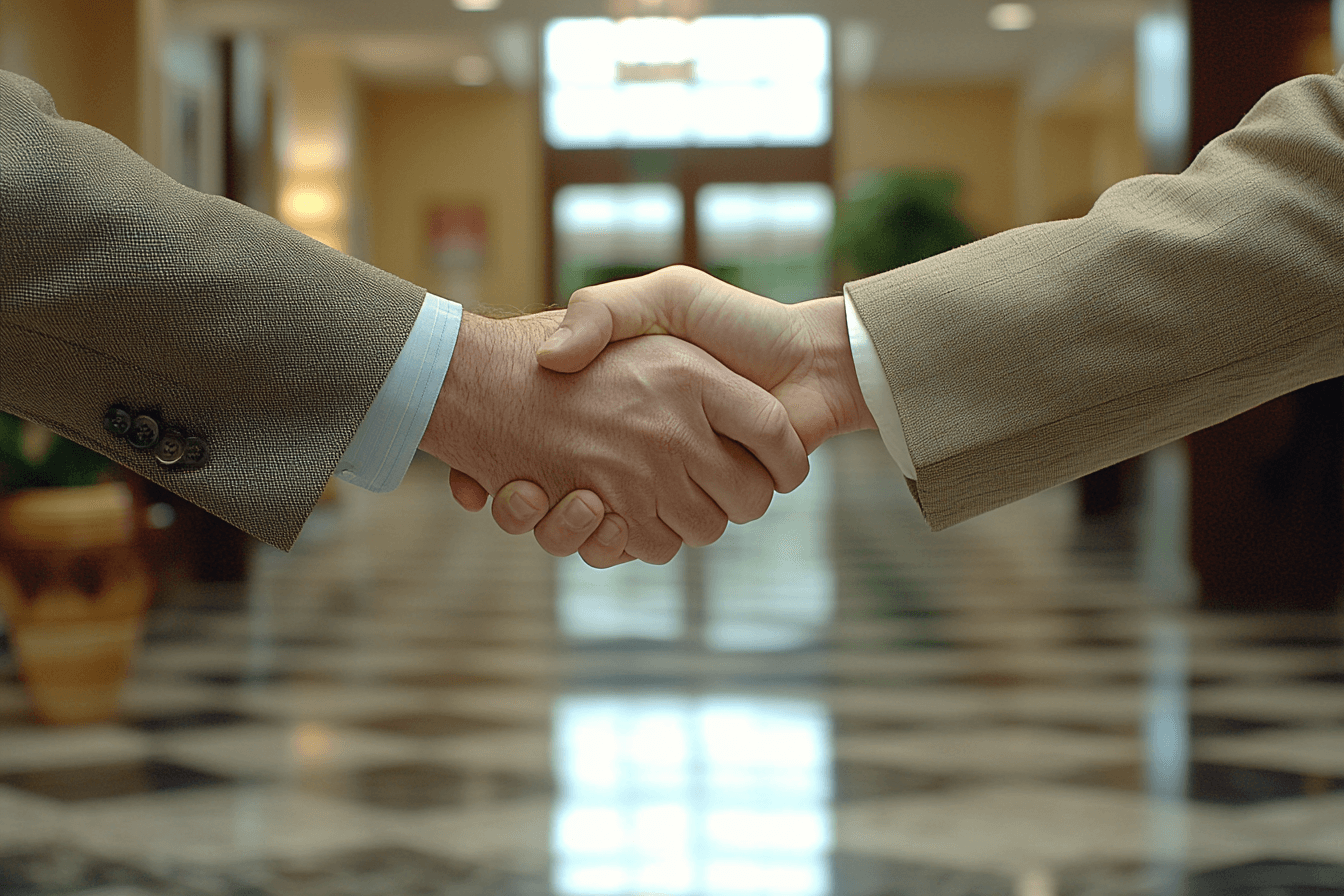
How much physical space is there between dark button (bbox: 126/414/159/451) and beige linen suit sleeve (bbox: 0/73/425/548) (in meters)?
0.02

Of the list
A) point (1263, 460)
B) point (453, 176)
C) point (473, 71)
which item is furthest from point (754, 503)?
point (453, 176)

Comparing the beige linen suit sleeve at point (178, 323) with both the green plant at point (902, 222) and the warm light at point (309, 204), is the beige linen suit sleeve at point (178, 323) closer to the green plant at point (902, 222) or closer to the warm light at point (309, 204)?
the green plant at point (902, 222)

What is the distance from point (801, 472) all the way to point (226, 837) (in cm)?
170

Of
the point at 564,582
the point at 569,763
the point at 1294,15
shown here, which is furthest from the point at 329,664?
the point at 1294,15

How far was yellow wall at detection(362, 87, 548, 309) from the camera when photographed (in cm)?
1900

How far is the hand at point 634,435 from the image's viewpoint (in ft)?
5.47

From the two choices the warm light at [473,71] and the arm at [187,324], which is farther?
the warm light at [473,71]

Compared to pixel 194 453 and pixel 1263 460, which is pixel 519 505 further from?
pixel 1263 460

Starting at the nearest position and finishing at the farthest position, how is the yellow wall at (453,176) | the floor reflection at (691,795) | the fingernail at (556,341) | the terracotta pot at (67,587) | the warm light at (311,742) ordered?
the fingernail at (556,341)
the floor reflection at (691,795)
the warm light at (311,742)
the terracotta pot at (67,587)
the yellow wall at (453,176)

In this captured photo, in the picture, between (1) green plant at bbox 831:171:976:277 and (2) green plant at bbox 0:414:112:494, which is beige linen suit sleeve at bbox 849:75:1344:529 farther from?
(1) green plant at bbox 831:171:976:277

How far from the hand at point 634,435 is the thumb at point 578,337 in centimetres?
3

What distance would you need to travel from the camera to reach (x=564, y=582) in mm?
6789

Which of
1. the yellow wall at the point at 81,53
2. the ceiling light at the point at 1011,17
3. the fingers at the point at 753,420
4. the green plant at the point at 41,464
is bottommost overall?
the fingers at the point at 753,420

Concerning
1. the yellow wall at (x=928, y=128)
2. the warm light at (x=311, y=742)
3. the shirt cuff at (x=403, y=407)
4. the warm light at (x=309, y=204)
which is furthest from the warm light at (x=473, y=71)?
the shirt cuff at (x=403, y=407)
